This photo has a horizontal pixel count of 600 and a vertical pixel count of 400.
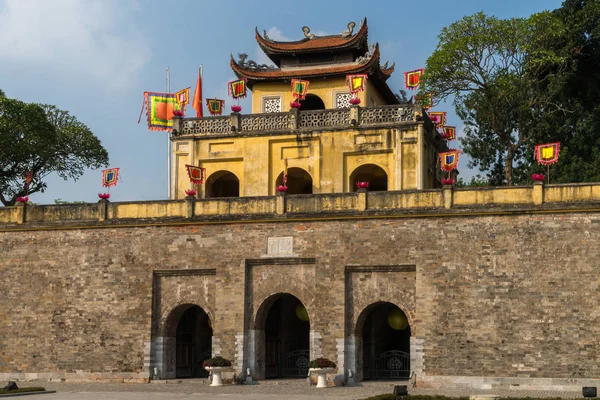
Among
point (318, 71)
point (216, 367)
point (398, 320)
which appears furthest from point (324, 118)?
point (216, 367)

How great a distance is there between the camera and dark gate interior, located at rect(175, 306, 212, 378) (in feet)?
103

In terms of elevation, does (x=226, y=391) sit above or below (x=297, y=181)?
below

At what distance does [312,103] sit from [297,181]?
3.80m

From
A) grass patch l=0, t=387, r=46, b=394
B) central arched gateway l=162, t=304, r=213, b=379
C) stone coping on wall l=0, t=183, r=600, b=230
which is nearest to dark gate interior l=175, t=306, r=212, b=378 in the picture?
central arched gateway l=162, t=304, r=213, b=379

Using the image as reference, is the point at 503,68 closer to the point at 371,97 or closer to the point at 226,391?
the point at 371,97

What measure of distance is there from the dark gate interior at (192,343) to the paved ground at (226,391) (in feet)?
7.19

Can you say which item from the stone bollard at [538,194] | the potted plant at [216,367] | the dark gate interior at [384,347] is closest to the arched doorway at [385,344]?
the dark gate interior at [384,347]

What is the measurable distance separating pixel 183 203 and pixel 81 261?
4055 mm

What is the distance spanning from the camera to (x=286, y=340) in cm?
3195

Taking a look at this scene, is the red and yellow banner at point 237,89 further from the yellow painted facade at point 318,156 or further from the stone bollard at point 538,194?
the stone bollard at point 538,194

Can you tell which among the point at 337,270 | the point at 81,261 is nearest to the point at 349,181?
the point at 337,270

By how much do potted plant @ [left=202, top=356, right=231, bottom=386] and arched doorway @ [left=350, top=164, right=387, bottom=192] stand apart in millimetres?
8300

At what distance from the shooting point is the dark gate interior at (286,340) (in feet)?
102

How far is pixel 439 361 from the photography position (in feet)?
89.2
